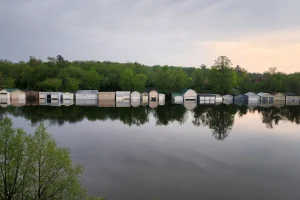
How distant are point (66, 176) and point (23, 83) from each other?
89.2 m

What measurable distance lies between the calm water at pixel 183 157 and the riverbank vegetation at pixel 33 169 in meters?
4.24

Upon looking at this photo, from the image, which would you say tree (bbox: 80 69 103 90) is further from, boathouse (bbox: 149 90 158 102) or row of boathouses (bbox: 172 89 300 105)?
row of boathouses (bbox: 172 89 300 105)

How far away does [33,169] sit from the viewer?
33.2ft

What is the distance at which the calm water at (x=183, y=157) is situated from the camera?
15141mm

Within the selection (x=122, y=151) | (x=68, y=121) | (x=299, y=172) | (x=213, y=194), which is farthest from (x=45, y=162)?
(x=68, y=121)

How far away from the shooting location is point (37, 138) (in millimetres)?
10508

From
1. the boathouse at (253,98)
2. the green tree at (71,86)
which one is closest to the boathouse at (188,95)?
the boathouse at (253,98)

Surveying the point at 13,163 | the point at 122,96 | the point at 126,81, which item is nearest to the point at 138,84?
the point at 126,81

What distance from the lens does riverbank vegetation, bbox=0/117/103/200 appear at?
9883 millimetres

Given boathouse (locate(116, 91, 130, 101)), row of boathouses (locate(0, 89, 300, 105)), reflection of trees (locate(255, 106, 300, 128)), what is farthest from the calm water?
boathouse (locate(116, 91, 130, 101))

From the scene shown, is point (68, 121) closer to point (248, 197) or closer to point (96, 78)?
point (248, 197)

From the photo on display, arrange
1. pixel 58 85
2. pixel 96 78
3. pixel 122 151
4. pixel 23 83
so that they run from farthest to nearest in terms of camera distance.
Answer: pixel 23 83, pixel 96 78, pixel 58 85, pixel 122 151

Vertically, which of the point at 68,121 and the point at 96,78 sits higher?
the point at 96,78

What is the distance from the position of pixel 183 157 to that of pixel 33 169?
13.4m
